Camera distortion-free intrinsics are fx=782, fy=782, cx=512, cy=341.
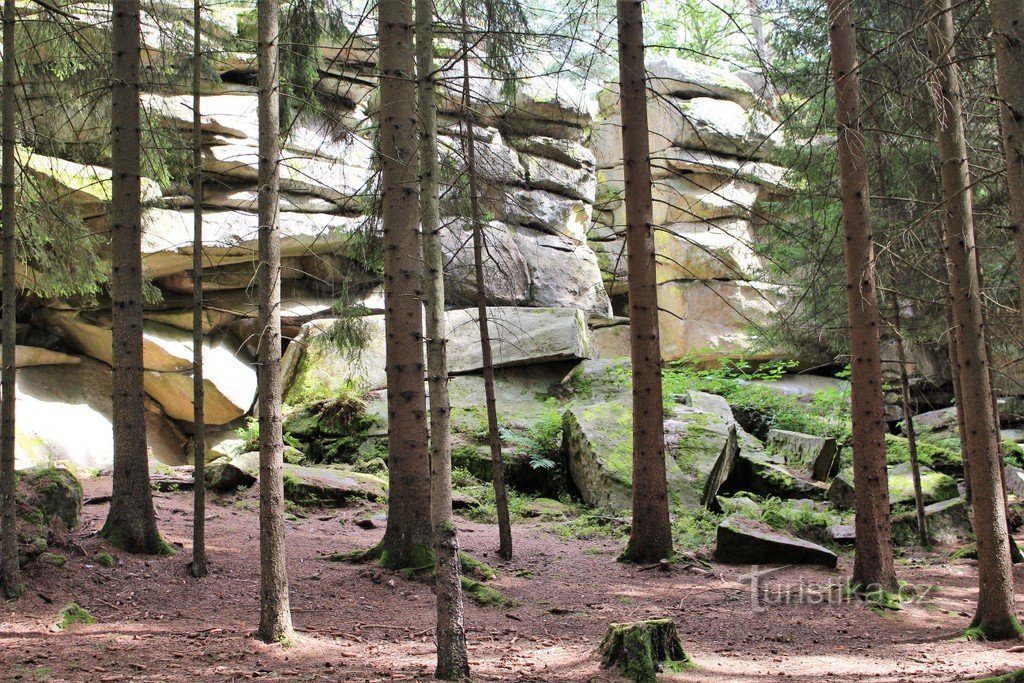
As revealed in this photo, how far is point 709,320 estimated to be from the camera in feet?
84.4

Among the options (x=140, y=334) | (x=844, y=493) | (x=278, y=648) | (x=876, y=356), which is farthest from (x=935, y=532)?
(x=140, y=334)

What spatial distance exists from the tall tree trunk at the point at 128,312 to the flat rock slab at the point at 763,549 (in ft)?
23.2

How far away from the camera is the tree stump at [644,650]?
617cm

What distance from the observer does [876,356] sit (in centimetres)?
873

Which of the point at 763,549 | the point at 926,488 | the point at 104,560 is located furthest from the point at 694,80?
the point at 104,560

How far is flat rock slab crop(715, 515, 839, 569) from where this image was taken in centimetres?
1052

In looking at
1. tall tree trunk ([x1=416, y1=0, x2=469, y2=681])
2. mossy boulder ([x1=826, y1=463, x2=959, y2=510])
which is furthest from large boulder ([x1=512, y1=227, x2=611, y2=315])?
tall tree trunk ([x1=416, y1=0, x2=469, y2=681])

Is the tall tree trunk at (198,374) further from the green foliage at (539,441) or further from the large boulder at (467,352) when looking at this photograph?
the large boulder at (467,352)

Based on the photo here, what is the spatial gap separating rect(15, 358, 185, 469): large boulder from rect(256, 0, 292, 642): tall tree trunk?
32.6ft

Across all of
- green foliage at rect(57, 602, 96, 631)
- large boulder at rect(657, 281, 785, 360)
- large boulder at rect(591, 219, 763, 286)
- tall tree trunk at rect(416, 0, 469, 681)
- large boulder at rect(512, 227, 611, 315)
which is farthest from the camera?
large boulder at rect(591, 219, 763, 286)

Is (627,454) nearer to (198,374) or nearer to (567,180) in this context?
(198,374)

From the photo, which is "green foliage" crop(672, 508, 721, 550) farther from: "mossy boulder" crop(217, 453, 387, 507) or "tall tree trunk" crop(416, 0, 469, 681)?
"tall tree trunk" crop(416, 0, 469, 681)

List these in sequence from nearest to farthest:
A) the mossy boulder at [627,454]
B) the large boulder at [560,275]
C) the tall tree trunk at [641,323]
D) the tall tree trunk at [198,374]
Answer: the tall tree trunk at [198,374] < the tall tree trunk at [641,323] < the mossy boulder at [627,454] < the large boulder at [560,275]

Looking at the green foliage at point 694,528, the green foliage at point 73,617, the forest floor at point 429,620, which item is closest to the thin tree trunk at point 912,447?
the forest floor at point 429,620
